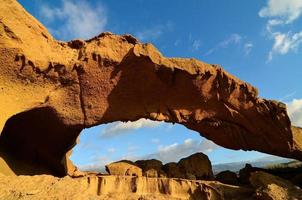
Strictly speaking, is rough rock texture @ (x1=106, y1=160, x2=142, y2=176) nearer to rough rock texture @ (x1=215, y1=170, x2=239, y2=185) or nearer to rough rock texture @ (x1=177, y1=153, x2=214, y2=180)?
rough rock texture @ (x1=177, y1=153, x2=214, y2=180)

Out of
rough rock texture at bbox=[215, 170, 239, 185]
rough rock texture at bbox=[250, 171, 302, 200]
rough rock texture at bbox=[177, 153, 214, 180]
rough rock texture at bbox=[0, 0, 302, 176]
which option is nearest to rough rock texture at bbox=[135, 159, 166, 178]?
rough rock texture at bbox=[177, 153, 214, 180]

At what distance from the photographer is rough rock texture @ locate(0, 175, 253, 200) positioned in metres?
9.55

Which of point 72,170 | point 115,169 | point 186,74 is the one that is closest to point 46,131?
point 115,169

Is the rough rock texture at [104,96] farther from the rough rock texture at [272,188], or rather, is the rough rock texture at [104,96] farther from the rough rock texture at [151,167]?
the rough rock texture at [272,188]

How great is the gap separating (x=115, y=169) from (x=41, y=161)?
313cm

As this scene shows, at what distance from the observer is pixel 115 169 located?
14961 millimetres

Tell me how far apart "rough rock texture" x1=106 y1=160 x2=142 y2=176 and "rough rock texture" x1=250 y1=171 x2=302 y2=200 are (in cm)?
432

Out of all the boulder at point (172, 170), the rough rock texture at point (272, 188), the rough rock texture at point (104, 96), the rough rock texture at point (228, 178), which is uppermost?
the rough rock texture at point (104, 96)

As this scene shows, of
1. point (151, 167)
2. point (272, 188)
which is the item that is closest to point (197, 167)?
point (151, 167)

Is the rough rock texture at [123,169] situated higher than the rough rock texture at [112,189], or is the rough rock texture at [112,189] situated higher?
the rough rock texture at [123,169]

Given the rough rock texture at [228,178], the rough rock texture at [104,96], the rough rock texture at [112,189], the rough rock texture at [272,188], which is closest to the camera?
the rough rock texture at [112,189]

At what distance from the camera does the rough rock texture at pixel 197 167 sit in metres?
15.8

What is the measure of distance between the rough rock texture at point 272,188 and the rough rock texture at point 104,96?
8.87 ft

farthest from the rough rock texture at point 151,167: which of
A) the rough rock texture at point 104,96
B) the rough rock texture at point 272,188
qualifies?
the rough rock texture at point 272,188
